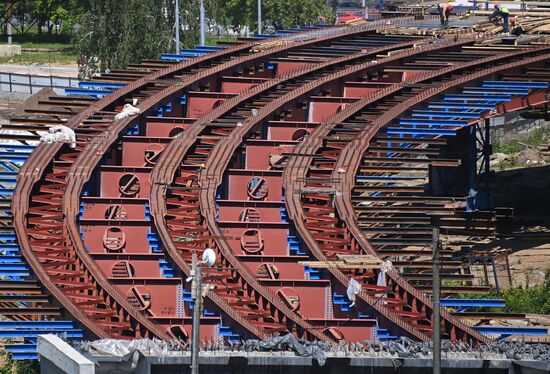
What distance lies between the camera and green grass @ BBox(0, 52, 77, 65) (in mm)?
133375

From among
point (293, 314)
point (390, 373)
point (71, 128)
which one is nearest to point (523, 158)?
point (71, 128)

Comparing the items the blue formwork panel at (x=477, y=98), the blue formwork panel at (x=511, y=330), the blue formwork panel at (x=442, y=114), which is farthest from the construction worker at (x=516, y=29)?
the blue formwork panel at (x=511, y=330)

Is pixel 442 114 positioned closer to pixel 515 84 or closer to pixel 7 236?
pixel 515 84

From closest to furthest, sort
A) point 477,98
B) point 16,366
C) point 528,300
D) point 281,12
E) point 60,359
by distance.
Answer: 1. point 60,359
2. point 16,366
3. point 528,300
4. point 477,98
5. point 281,12

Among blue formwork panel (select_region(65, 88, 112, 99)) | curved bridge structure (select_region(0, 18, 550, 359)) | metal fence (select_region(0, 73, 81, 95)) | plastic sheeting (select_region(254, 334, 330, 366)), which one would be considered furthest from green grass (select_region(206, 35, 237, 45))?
plastic sheeting (select_region(254, 334, 330, 366))

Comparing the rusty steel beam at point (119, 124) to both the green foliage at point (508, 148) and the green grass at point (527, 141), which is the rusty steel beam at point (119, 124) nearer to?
the green foliage at point (508, 148)

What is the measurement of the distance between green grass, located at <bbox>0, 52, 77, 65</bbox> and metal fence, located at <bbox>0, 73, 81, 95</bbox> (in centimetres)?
1283

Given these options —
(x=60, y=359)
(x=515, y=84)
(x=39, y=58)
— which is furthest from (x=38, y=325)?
(x=39, y=58)

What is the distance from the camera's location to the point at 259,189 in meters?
70.2

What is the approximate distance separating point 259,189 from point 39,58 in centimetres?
6760

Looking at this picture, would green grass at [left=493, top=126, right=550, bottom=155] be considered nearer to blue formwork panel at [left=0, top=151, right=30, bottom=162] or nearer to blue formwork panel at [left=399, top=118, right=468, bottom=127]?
blue formwork panel at [left=399, top=118, right=468, bottom=127]

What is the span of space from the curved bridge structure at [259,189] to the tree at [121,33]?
18195mm

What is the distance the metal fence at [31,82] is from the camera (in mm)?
116562

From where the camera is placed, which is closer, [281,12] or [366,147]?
[366,147]
